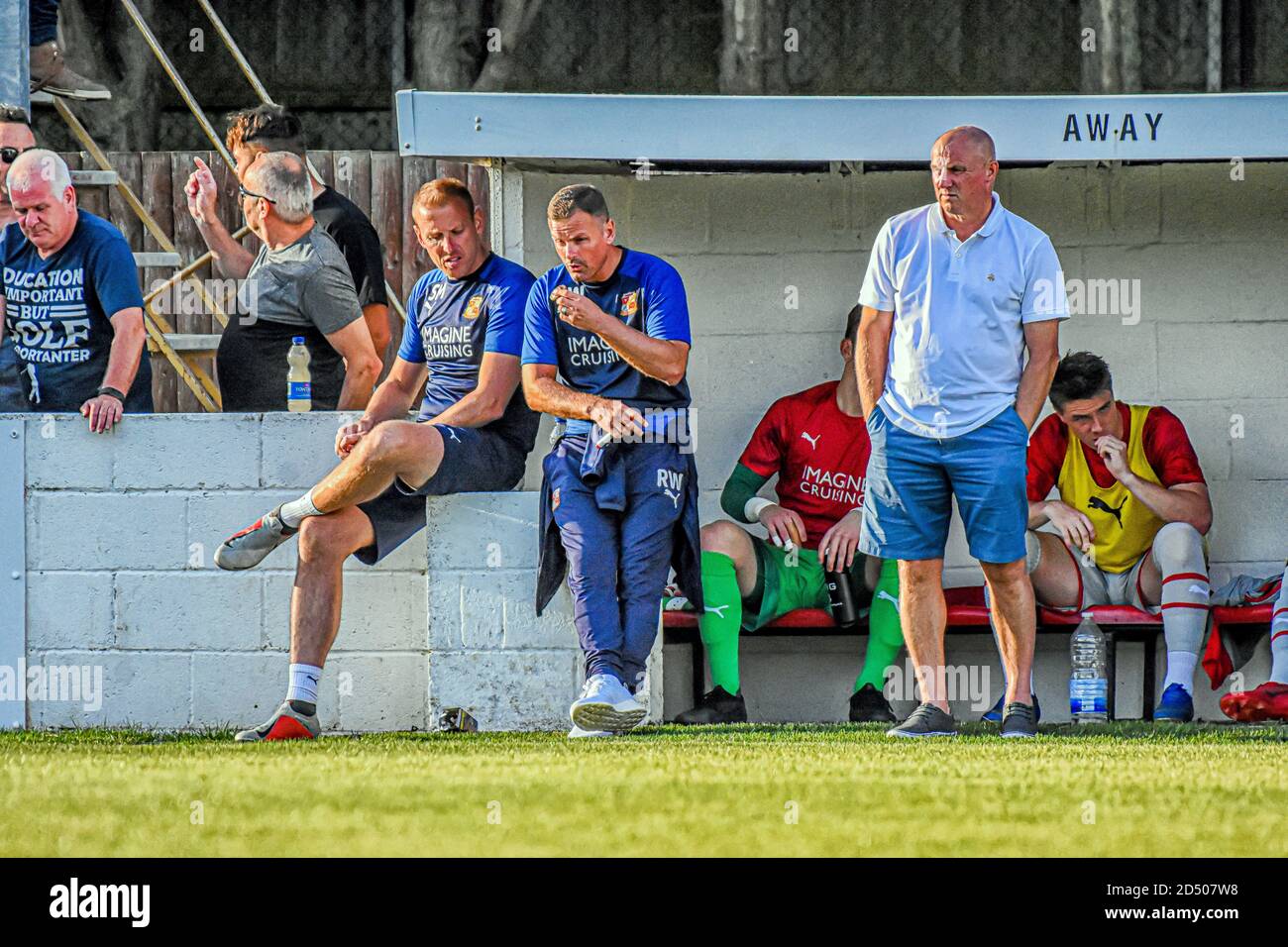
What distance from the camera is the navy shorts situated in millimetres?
6695

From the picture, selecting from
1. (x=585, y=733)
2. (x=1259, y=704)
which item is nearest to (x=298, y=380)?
(x=585, y=733)

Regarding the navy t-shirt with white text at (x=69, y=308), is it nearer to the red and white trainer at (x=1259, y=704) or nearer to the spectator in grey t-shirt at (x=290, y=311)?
the spectator in grey t-shirt at (x=290, y=311)

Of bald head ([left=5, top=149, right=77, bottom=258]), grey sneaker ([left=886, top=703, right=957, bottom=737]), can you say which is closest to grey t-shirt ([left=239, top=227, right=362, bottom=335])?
bald head ([left=5, top=149, right=77, bottom=258])

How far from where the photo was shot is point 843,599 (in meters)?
7.33

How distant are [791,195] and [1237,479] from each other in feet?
6.82

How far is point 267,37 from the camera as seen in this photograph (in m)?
16.7

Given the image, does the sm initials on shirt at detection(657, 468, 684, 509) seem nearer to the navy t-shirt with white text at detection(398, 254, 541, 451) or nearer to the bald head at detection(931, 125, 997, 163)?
the navy t-shirt with white text at detection(398, 254, 541, 451)

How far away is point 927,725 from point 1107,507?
182 cm

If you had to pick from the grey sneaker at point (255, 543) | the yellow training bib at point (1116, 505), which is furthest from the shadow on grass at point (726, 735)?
the yellow training bib at point (1116, 505)

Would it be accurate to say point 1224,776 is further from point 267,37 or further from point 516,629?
point 267,37

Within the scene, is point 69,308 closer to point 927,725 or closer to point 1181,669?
point 927,725

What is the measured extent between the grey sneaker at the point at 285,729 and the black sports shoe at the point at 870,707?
1913 millimetres

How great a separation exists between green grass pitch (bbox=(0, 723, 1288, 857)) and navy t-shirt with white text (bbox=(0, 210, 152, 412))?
180 centimetres

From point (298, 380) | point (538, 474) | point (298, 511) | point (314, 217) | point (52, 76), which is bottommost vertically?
point (298, 511)
